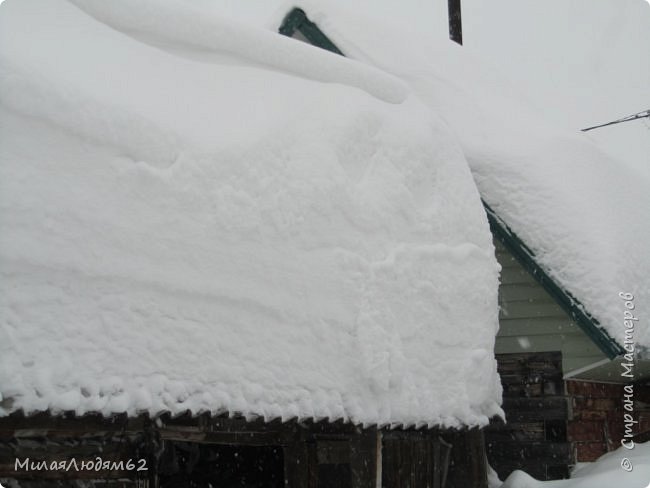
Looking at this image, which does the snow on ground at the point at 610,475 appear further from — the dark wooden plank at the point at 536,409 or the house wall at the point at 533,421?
the dark wooden plank at the point at 536,409

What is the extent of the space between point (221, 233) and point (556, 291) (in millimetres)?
3709

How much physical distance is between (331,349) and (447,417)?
110 cm

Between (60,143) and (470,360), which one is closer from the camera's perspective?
(60,143)

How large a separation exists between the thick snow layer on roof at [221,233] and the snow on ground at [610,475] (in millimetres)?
1264

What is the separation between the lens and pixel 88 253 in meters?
3.27

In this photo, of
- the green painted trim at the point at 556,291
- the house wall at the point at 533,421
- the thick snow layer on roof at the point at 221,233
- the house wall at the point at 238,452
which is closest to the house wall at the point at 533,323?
the house wall at the point at 533,421

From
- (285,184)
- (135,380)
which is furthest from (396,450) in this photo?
(135,380)

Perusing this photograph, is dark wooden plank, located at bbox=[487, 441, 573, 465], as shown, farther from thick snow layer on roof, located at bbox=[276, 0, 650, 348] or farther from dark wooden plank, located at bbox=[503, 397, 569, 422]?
thick snow layer on roof, located at bbox=[276, 0, 650, 348]

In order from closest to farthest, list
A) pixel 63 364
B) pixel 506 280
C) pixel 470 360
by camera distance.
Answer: pixel 63 364 → pixel 470 360 → pixel 506 280

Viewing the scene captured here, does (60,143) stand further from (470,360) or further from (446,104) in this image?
(446,104)

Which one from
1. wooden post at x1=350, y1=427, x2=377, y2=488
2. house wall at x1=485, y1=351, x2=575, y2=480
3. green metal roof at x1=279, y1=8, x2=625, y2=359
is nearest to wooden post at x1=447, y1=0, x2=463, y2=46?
green metal roof at x1=279, y1=8, x2=625, y2=359

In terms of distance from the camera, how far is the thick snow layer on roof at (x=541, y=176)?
6.58 metres

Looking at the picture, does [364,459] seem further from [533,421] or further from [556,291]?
[533,421]

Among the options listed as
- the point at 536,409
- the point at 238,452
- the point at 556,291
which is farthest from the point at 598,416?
the point at 238,452
